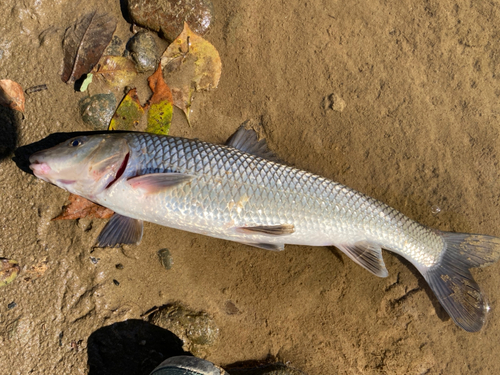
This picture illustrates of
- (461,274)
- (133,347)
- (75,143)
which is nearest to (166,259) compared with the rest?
(133,347)

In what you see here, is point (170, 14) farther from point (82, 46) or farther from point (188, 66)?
point (82, 46)

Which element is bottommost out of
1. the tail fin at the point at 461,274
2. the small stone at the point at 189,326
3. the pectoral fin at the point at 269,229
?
the tail fin at the point at 461,274

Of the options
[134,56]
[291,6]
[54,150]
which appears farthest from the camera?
[291,6]

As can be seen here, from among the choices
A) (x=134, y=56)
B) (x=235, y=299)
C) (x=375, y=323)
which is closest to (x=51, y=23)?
(x=134, y=56)

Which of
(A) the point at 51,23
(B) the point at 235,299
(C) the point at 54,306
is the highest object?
(A) the point at 51,23

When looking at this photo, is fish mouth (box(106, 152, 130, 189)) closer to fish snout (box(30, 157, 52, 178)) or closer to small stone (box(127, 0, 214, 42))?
fish snout (box(30, 157, 52, 178))

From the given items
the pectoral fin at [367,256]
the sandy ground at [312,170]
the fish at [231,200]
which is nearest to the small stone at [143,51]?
the sandy ground at [312,170]

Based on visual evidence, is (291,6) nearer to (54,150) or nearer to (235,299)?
(54,150)

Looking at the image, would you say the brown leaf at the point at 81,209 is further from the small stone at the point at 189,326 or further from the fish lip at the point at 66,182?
the small stone at the point at 189,326
